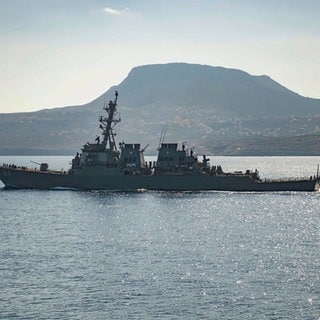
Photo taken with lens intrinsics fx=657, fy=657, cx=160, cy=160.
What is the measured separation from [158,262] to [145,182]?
62222mm

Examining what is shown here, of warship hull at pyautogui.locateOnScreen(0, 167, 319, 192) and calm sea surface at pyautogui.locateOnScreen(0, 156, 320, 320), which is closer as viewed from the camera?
calm sea surface at pyautogui.locateOnScreen(0, 156, 320, 320)

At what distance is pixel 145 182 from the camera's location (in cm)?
11756

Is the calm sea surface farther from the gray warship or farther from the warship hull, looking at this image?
the warship hull

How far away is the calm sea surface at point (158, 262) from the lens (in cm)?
4247

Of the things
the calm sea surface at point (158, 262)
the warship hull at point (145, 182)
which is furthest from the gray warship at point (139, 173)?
the calm sea surface at point (158, 262)

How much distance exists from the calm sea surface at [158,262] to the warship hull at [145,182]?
57.7 ft

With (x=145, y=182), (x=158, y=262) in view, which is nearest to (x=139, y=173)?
(x=145, y=182)

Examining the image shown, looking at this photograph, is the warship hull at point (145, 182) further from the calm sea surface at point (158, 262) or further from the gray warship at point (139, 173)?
the calm sea surface at point (158, 262)

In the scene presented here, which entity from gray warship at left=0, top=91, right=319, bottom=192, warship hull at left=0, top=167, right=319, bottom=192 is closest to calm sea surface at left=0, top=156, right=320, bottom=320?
gray warship at left=0, top=91, right=319, bottom=192

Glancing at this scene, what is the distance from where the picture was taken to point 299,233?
243ft

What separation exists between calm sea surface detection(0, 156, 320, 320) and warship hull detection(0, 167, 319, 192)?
17.6 m

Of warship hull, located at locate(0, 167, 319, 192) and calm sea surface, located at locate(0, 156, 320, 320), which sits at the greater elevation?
warship hull, located at locate(0, 167, 319, 192)

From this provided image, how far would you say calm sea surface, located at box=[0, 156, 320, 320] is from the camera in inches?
1672

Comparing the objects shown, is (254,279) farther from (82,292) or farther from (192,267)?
(82,292)
